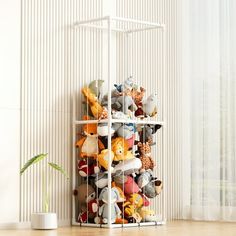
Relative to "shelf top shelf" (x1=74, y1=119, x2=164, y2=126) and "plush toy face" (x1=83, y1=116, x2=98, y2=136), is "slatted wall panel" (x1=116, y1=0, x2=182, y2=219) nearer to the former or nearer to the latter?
"shelf top shelf" (x1=74, y1=119, x2=164, y2=126)

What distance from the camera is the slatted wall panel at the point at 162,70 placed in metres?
5.74

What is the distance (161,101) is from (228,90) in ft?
1.89

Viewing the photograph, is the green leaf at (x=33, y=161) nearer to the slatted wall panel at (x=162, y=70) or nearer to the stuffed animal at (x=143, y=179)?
the stuffed animal at (x=143, y=179)

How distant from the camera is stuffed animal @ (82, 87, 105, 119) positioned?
206 inches

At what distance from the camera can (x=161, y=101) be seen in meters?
5.88

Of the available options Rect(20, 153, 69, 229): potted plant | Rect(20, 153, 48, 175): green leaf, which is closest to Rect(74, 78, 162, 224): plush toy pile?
Rect(20, 153, 69, 229): potted plant

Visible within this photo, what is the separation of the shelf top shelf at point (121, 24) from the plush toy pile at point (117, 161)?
431mm

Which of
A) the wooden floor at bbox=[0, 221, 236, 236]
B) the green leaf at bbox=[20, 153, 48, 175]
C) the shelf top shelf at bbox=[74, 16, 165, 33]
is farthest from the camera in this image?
the shelf top shelf at bbox=[74, 16, 165, 33]

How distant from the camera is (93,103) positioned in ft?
17.3

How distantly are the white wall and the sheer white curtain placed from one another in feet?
4.76

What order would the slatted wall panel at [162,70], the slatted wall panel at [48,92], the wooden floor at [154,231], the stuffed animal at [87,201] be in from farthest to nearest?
the slatted wall panel at [162,70] → the stuffed animal at [87,201] → the slatted wall panel at [48,92] → the wooden floor at [154,231]

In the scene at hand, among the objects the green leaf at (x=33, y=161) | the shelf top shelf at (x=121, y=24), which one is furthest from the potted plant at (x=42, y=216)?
the shelf top shelf at (x=121, y=24)

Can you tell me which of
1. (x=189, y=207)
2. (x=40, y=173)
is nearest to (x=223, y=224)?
(x=189, y=207)

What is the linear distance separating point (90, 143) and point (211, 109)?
1012mm
